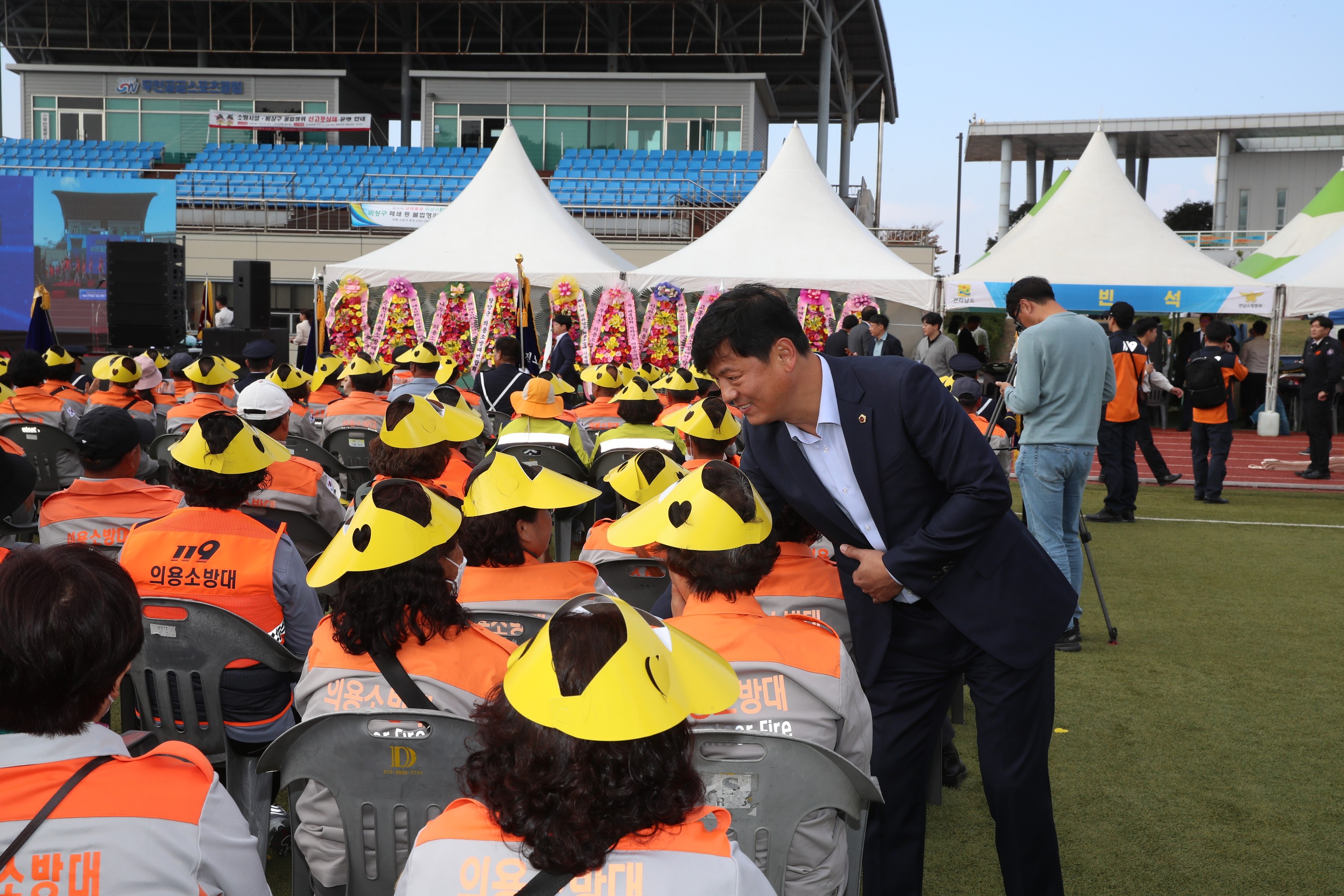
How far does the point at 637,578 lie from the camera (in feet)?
12.8

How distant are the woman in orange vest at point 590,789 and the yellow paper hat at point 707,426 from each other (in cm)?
323

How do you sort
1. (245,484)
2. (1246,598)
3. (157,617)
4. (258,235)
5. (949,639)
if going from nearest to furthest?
(949,639)
(157,617)
(245,484)
(1246,598)
(258,235)

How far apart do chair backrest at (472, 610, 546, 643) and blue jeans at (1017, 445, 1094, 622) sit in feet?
9.58

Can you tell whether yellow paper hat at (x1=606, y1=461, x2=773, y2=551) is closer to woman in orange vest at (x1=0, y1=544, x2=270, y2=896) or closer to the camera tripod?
woman in orange vest at (x1=0, y1=544, x2=270, y2=896)

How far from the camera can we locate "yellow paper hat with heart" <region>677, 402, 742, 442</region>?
15.2ft

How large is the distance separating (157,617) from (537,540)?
102cm

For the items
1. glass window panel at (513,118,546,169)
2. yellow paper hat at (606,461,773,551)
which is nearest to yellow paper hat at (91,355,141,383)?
yellow paper hat at (606,461,773,551)

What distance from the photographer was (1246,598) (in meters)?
6.65

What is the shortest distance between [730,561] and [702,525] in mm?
110

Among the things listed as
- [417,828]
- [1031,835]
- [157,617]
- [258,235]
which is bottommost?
[1031,835]

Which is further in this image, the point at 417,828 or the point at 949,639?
the point at 949,639

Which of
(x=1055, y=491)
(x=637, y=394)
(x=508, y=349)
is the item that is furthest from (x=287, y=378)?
(x=1055, y=491)

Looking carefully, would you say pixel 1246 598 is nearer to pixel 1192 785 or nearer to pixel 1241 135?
pixel 1192 785

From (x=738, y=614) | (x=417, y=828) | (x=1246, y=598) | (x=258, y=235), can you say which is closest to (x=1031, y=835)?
(x=738, y=614)
